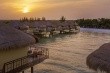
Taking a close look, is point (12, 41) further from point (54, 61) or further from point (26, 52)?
point (54, 61)

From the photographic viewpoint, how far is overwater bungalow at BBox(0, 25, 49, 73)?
14.2 m

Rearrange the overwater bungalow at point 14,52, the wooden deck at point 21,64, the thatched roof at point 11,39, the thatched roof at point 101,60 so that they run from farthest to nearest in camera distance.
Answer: the thatched roof at point 11,39 < the overwater bungalow at point 14,52 < the wooden deck at point 21,64 < the thatched roof at point 101,60

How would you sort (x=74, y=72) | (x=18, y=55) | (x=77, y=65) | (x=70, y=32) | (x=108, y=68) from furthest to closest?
(x=70, y=32) → (x=77, y=65) → (x=74, y=72) → (x=18, y=55) → (x=108, y=68)

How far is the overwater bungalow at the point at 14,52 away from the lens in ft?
46.7

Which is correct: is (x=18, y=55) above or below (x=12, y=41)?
below

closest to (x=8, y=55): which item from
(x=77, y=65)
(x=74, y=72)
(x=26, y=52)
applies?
(x=26, y=52)

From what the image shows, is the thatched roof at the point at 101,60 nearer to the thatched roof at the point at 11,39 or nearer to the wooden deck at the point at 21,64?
the wooden deck at the point at 21,64

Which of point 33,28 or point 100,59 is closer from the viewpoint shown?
point 100,59

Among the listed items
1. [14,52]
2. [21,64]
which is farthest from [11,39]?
[21,64]

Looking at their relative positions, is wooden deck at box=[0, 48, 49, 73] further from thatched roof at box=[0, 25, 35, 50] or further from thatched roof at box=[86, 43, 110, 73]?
thatched roof at box=[86, 43, 110, 73]

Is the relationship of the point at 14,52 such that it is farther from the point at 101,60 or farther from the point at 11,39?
the point at 101,60

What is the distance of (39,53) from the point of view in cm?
1786

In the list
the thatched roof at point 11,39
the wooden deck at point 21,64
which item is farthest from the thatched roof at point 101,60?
the thatched roof at point 11,39

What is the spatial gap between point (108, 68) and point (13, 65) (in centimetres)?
692
